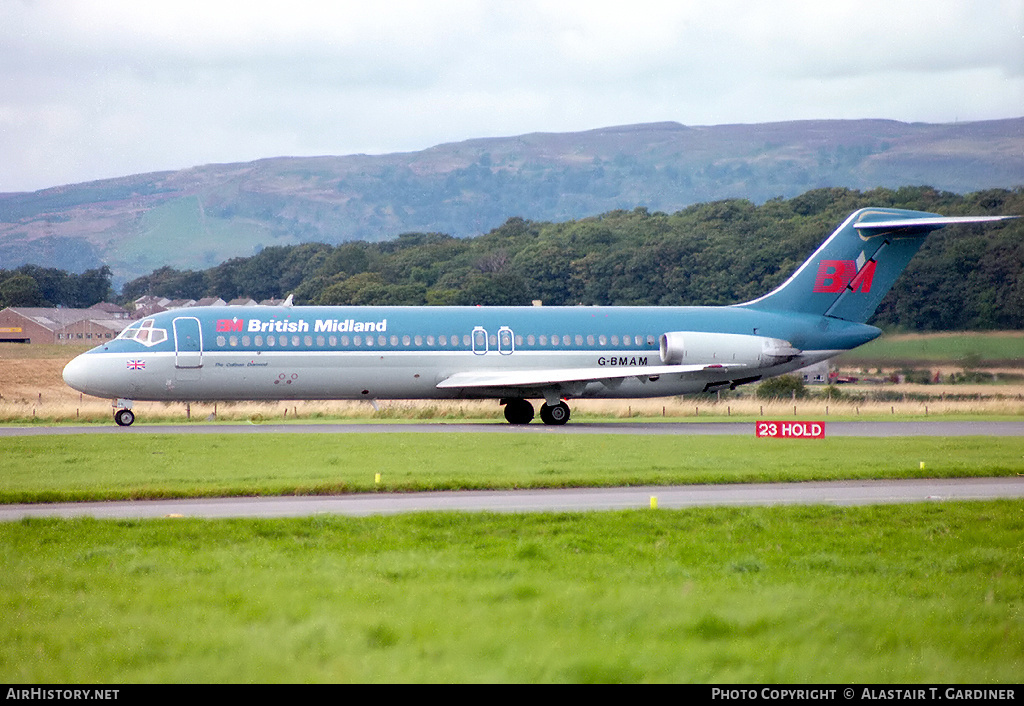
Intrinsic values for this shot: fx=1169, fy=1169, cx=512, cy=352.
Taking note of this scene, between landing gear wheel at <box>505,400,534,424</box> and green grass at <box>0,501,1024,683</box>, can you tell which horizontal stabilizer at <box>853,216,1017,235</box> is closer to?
landing gear wheel at <box>505,400,534,424</box>

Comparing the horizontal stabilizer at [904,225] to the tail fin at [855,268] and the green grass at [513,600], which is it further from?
the green grass at [513,600]

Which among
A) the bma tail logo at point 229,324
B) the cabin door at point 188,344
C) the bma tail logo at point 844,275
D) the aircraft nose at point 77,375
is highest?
the bma tail logo at point 844,275

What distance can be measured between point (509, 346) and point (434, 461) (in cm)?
1278

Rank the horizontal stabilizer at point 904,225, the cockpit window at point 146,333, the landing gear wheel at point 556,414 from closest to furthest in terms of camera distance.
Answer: the cockpit window at point 146,333 < the landing gear wheel at point 556,414 < the horizontal stabilizer at point 904,225

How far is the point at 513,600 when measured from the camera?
34.3ft

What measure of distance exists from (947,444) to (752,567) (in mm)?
17966

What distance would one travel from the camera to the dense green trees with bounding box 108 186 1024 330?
150 feet

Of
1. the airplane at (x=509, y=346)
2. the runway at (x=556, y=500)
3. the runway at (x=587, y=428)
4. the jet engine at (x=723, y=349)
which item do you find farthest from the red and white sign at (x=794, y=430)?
the runway at (x=556, y=500)

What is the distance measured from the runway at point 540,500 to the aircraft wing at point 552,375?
14.9 m

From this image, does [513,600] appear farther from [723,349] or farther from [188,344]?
[723,349]

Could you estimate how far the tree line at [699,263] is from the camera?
45.6 m

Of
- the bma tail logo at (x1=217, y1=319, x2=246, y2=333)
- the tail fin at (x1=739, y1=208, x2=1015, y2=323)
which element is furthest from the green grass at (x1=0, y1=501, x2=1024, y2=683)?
the tail fin at (x1=739, y1=208, x2=1015, y2=323)

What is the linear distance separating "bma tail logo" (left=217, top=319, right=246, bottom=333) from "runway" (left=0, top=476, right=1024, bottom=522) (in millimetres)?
17366

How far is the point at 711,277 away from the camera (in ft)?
275
